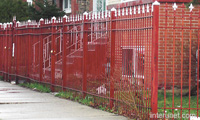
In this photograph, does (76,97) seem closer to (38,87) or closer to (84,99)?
(84,99)

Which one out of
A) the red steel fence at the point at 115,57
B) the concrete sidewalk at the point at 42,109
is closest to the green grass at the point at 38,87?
the red steel fence at the point at 115,57

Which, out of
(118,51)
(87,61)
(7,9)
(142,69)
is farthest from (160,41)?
(7,9)

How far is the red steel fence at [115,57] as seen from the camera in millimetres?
8922

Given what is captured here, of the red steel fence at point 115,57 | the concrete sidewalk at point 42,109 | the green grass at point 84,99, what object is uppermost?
the red steel fence at point 115,57

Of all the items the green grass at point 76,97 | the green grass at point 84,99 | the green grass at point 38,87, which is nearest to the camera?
the green grass at point 84,99

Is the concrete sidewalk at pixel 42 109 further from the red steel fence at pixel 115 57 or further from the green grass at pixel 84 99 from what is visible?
the red steel fence at pixel 115 57

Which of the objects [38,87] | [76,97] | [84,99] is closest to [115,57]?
[84,99]

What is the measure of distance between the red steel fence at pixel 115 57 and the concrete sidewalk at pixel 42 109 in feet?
→ 1.73

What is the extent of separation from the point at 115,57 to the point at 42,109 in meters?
2.18

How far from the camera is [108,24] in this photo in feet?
35.9

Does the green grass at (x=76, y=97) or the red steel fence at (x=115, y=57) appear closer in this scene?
the red steel fence at (x=115, y=57)

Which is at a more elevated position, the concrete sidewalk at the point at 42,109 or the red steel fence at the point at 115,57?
the red steel fence at the point at 115,57

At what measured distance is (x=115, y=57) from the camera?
421 inches

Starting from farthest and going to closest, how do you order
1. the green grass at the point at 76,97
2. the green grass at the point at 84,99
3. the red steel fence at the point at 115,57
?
the green grass at the point at 76,97 → the green grass at the point at 84,99 → the red steel fence at the point at 115,57
